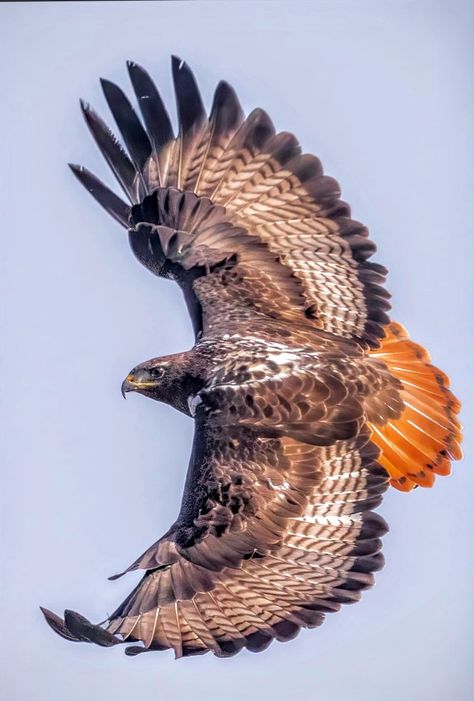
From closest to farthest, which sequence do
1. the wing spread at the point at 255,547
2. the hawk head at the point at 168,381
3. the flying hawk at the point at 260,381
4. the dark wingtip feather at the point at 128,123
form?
the wing spread at the point at 255,547 < the flying hawk at the point at 260,381 < the hawk head at the point at 168,381 < the dark wingtip feather at the point at 128,123

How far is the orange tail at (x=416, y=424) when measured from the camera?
11.0m

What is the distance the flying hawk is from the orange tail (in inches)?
0.5

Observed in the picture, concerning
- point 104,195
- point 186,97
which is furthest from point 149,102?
point 104,195

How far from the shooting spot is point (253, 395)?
10148 mm

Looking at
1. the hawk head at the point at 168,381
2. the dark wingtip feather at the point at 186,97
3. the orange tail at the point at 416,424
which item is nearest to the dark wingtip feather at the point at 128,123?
the dark wingtip feather at the point at 186,97

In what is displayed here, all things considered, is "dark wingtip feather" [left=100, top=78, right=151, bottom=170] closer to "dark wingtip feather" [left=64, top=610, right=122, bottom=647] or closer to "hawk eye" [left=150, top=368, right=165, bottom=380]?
"hawk eye" [left=150, top=368, right=165, bottom=380]

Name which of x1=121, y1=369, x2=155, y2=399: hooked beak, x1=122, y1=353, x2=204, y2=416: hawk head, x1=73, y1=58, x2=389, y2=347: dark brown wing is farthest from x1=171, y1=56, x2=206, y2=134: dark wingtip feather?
x1=121, y1=369, x2=155, y2=399: hooked beak

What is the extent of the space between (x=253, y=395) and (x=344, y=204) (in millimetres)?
1832

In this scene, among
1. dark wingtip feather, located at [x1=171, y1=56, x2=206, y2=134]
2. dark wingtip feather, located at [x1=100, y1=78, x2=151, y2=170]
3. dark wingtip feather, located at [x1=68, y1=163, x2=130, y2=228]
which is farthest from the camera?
dark wingtip feather, located at [x1=68, y1=163, x2=130, y2=228]

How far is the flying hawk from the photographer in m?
9.98

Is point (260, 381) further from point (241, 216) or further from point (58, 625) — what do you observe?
point (58, 625)

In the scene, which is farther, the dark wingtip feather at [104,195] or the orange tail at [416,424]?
the dark wingtip feather at [104,195]

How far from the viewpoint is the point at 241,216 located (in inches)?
440

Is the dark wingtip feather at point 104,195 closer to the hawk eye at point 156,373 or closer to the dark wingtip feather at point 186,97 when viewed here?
the dark wingtip feather at point 186,97
